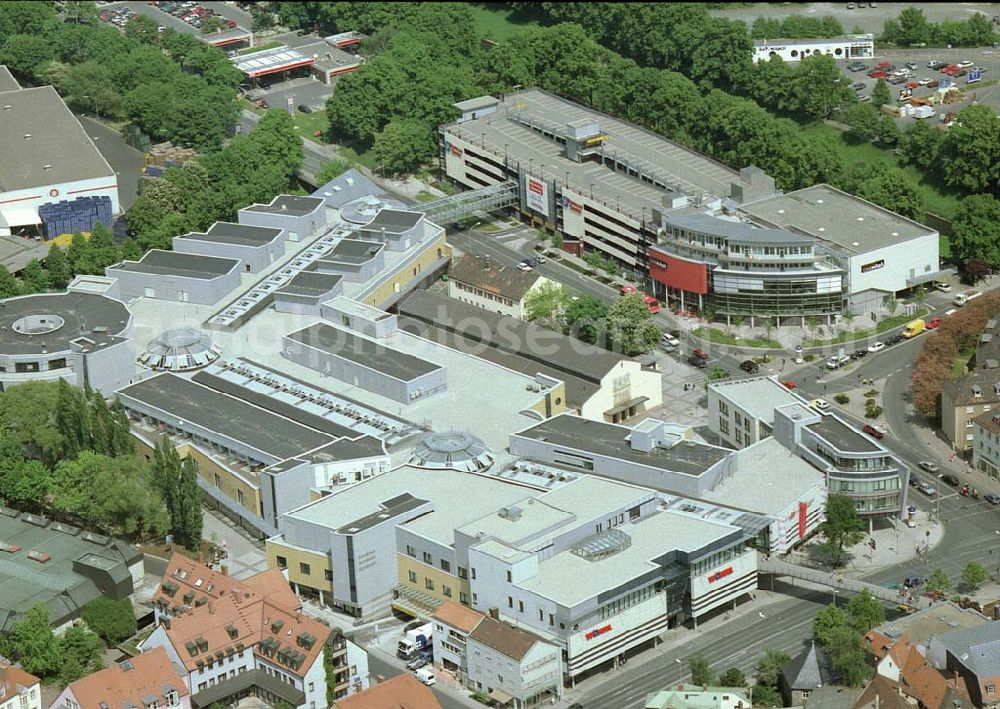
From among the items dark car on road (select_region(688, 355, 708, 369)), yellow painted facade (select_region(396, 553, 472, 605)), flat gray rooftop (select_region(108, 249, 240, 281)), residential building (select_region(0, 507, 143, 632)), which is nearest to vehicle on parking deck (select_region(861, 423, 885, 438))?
dark car on road (select_region(688, 355, 708, 369))

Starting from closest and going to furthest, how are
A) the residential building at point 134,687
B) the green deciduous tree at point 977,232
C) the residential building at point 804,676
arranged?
the residential building at point 134,687 < the residential building at point 804,676 < the green deciduous tree at point 977,232

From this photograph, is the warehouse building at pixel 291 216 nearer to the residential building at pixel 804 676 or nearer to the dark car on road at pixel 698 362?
the dark car on road at pixel 698 362

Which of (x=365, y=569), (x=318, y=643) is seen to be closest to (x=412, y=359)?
(x=365, y=569)

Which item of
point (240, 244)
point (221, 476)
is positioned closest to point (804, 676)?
point (221, 476)

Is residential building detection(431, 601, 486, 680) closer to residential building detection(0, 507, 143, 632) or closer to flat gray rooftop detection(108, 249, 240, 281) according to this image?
residential building detection(0, 507, 143, 632)

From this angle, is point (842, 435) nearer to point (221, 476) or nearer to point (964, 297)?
point (964, 297)

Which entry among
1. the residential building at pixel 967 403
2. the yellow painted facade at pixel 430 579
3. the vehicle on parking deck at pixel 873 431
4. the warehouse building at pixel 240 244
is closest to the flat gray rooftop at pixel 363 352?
the warehouse building at pixel 240 244

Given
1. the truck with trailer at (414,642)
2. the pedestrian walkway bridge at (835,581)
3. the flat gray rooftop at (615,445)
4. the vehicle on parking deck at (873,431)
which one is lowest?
the truck with trailer at (414,642)
